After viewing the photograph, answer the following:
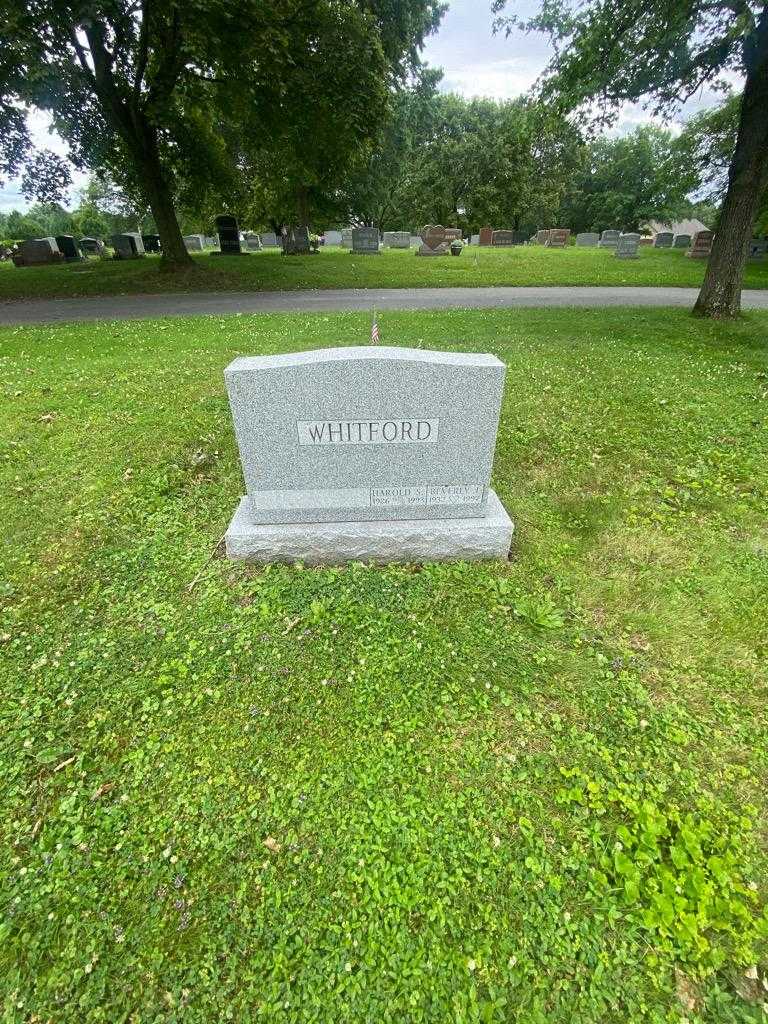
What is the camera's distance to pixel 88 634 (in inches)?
126

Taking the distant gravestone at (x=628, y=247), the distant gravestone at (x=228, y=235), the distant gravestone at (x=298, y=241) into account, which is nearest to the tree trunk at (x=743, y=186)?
the distant gravestone at (x=628, y=247)

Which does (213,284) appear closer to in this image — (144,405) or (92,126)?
(92,126)

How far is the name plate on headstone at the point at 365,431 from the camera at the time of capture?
3156 millimetres

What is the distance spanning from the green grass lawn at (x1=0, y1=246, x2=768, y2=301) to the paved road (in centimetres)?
109

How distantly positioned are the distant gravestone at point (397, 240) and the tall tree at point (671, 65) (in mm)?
27809

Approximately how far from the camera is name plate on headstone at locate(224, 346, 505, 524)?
3156mm

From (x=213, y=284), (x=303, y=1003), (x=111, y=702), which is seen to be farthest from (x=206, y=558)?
(x=213, y=284)

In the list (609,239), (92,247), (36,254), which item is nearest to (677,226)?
(609,239)

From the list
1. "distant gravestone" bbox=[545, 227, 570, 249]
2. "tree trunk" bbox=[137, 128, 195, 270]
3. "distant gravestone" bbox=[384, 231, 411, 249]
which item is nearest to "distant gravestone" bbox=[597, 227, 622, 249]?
"distant gravestone" bbox=[545, 227, 570, 249]

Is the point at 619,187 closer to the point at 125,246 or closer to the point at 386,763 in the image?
the point at 125,246

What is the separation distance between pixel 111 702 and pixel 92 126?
2235 centimetres

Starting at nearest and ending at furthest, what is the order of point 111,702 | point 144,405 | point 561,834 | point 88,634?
point 561,834 → point 111,702 → point 88,634 → point 144,405

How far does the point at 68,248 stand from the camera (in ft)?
86.4

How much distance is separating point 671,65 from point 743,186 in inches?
97.2
